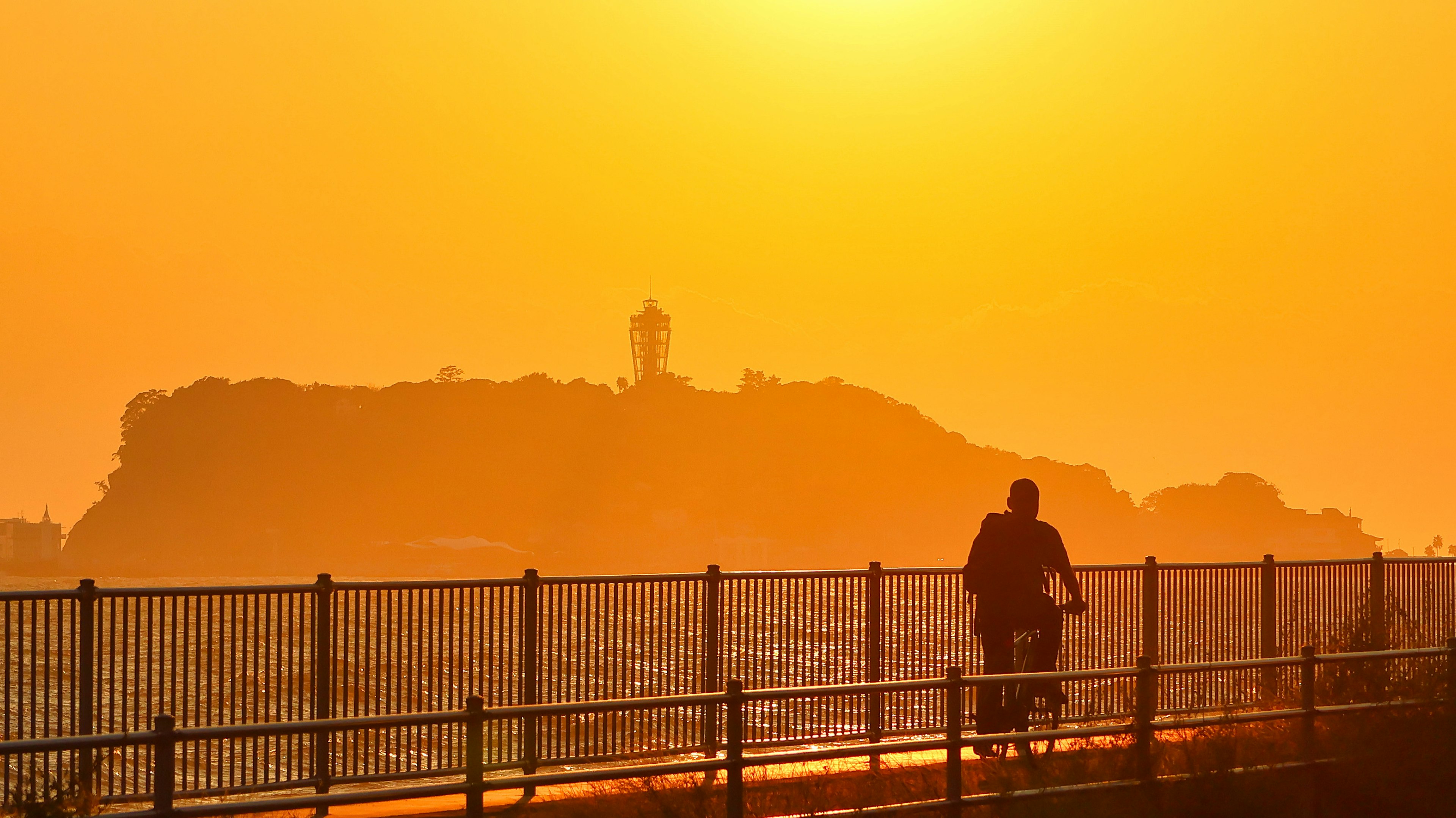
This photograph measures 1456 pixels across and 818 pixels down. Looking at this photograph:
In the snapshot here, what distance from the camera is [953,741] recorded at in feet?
29.7

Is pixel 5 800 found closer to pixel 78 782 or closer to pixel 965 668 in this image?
pixel 78 782

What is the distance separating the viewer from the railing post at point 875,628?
14.7 m

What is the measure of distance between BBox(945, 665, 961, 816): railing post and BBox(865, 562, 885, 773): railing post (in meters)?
5.11

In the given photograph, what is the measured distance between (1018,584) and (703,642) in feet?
11.5

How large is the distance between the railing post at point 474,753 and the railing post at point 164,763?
1233mm

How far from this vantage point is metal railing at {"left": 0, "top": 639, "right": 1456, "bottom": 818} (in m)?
6.68

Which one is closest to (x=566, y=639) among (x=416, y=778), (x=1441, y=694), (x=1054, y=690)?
(x=416, y=778)

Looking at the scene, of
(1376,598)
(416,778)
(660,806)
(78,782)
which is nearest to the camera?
(78,782)

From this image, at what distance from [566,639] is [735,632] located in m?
1.82

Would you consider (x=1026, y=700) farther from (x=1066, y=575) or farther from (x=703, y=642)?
(x=703, y=642)

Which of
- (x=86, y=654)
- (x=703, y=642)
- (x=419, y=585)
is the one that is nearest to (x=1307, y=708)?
(x=703, y=642)

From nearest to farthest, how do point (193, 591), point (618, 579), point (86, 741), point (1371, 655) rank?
point (86, 741)
point (1371, 655)
point (193, 591)
point (618, 579)

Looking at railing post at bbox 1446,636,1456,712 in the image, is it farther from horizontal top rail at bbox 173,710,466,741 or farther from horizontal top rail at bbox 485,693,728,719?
horizontal top rail at bbox 173,710,466,741

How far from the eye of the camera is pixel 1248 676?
16.8 m
